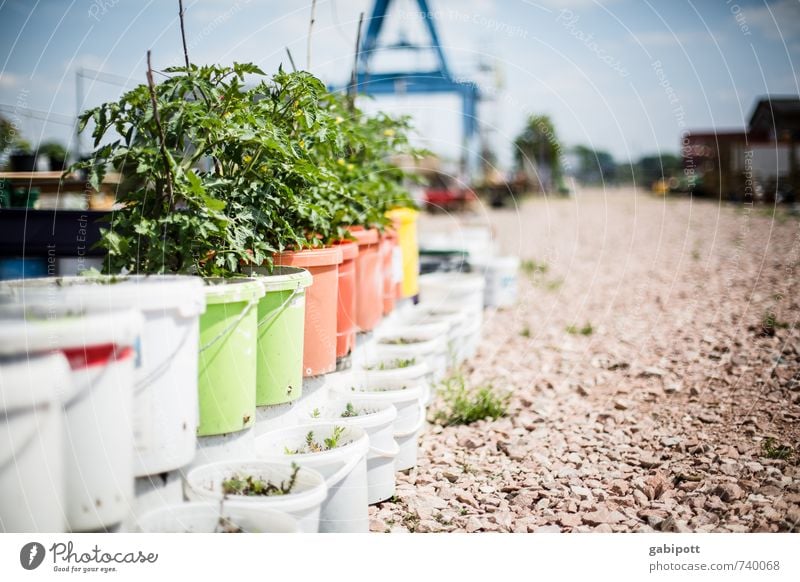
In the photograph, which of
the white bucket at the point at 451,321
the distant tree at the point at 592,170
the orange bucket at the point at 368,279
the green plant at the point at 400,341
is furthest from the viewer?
the distant tree at the point at 592,170

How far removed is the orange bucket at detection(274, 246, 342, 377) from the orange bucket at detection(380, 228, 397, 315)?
3.64 feet

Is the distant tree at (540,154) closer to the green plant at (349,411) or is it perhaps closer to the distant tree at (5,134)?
the distant tree at (5,134)

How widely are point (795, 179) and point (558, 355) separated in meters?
14.0

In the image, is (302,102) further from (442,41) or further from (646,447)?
(442,41)

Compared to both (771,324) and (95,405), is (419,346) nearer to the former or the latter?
(95,405)

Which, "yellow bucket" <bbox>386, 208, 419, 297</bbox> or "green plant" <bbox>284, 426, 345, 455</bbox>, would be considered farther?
"yellow bucket" <bbox>386, 208, 419, 297</bbox>

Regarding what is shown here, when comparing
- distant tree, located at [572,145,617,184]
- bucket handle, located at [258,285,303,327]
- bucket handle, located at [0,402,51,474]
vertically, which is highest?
distant tree, located at [572,145,617,184]

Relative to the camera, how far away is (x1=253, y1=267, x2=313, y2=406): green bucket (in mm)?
2646

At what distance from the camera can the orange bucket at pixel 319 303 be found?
301 cm

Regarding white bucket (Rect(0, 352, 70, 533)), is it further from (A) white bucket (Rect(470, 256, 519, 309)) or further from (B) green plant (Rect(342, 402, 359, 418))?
(A) white bucket (Rect(470, 256, 519, 309))

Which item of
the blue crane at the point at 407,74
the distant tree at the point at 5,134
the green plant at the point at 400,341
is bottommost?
the green plant at the point at 400,341

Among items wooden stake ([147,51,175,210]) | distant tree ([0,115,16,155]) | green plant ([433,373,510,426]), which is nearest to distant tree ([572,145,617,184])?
green plant ([433,373,510,426])

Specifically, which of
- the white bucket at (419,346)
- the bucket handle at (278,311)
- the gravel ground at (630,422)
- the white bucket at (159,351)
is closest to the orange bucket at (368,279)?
the white bucket at (419,346)

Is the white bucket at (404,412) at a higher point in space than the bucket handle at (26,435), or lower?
lower
